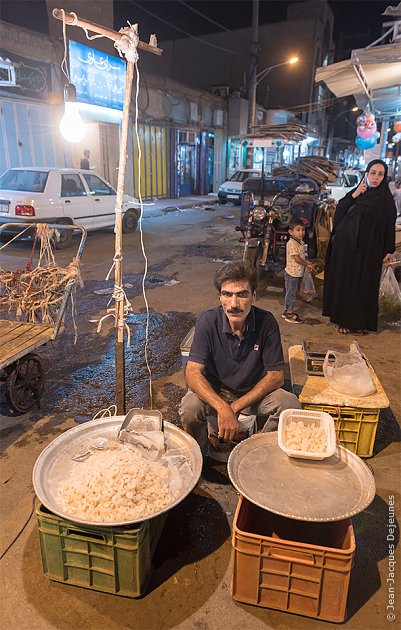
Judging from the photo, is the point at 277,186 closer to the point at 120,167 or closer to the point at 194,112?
the point at 120,167

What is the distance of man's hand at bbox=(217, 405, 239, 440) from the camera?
2.85 meters

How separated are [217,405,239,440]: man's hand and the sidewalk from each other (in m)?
14.8

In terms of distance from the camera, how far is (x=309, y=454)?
2416mm

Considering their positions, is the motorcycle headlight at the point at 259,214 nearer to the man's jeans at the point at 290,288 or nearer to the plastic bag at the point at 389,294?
the man's jeans at the point at 290,288

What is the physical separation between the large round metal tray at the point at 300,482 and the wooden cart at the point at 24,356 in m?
2.09

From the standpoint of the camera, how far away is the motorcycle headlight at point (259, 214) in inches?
347

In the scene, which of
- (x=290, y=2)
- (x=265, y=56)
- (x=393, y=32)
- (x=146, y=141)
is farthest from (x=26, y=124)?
(x=290, y=2)

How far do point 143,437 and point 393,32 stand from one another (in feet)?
25.1

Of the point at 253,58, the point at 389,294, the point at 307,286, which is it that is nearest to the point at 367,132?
the point at 307,286

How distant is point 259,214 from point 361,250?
3531mm

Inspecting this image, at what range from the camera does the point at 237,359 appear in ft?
10.2

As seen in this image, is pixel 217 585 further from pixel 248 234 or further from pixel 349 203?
pixel 248 234

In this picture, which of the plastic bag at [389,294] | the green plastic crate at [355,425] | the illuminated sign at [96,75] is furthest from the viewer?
the illuminated sign at [96,75]

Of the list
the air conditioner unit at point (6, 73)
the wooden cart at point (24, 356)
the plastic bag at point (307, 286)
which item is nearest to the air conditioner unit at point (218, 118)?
the air conditioner unit at point (6, 73)
